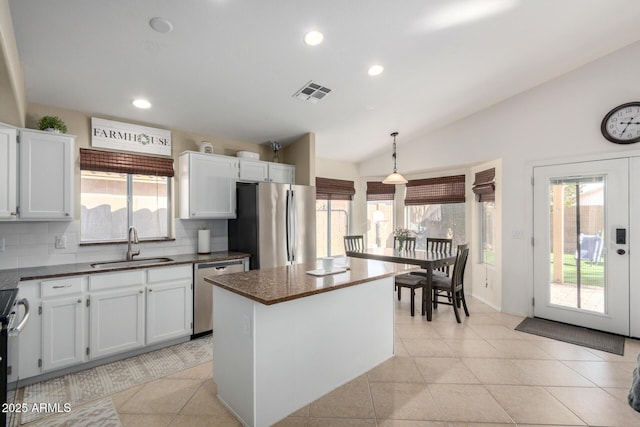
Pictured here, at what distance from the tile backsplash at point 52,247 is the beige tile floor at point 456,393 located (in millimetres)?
1539

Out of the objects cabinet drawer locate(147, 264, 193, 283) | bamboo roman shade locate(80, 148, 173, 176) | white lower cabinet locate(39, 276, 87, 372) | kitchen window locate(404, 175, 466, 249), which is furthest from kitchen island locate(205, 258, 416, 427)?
kitchen window locate(404, 175, 466, 249)

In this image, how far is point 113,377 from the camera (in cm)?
268

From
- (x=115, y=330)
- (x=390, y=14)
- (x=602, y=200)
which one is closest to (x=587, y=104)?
(x=602, y=200)

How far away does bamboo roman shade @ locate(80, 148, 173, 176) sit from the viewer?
3.28 meters

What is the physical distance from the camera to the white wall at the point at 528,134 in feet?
11.9

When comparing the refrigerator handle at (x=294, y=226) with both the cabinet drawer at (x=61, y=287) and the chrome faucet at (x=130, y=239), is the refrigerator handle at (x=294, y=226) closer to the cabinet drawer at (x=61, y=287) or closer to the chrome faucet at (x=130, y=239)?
the chrome faucet at (x=130, y=239)

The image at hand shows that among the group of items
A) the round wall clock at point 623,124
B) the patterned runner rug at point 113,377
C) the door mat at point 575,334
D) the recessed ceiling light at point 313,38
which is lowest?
the patterned runner rug at point 113,377

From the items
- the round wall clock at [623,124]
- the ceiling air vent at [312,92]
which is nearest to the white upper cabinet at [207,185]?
the ceiling air vent at [312,92]

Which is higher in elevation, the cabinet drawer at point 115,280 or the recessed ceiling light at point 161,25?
the recessed ceiling light at point 161,25

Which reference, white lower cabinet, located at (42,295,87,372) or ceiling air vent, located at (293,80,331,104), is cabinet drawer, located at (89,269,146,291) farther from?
ceiling air vent, located at (293,80,331,104)

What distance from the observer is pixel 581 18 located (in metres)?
2.96

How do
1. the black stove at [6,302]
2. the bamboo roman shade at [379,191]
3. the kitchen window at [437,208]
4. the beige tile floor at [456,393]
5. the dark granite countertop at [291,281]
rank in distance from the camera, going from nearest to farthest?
1. the black stove at [6,302]
2. the dark granite countertop at [291,281]
3. the beige tile floor at [456,393]
4. the kitchen window at [437,208]
5. the bamboo roman shade at [379,191]

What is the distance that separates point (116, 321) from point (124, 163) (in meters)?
1.67

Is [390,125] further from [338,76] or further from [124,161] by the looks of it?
[124,161]
